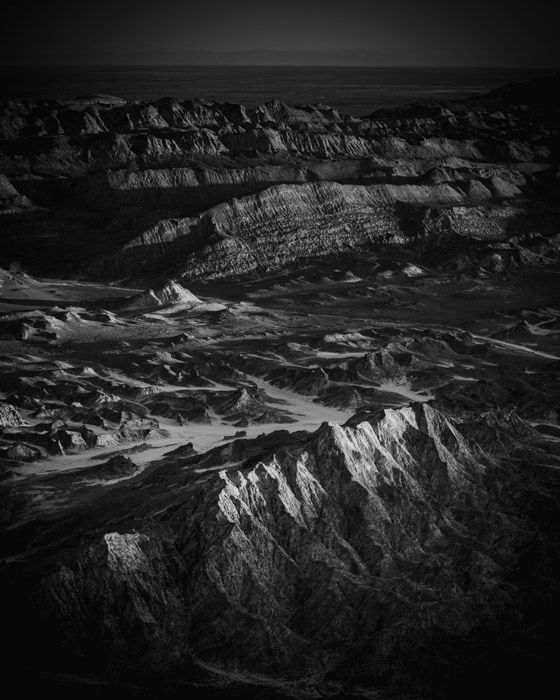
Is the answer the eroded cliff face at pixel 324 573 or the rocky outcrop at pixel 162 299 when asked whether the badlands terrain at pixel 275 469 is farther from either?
the rocky outcrop at pixel 162 299

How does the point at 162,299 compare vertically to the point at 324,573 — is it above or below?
above

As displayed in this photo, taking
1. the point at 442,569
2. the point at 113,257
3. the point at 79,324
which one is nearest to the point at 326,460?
the point at 442,569

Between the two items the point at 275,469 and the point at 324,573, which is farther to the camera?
the point at 275,469

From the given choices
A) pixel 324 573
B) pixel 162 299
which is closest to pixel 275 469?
pixel 324 573

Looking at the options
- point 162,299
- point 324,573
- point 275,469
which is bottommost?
point 324,573

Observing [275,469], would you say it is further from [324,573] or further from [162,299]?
[162,299]

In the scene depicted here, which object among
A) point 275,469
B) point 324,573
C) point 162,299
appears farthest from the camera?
point 162,299

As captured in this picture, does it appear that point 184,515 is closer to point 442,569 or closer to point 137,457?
point 442,569
